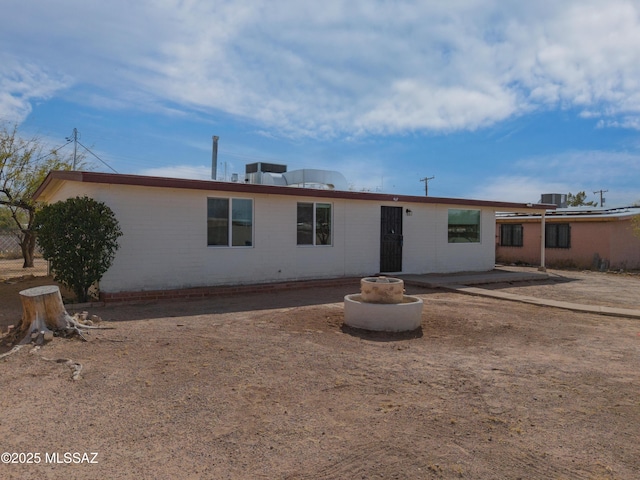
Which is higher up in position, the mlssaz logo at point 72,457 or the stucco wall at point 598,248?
the stucco wall at point 598,248

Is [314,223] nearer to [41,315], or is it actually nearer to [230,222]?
[230,222]

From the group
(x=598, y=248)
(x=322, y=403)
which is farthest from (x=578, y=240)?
(x=322, y=403)

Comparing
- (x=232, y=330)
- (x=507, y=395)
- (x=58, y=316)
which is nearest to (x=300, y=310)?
(x=232, y=330)

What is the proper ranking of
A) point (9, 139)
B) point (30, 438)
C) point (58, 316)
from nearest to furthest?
point (30, 438)
point (58, 316)
point (9, 139)

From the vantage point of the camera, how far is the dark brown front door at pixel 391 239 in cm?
1332

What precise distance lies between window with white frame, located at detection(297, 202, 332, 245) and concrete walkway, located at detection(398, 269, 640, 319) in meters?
2.59

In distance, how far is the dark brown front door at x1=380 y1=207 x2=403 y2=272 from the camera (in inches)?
524

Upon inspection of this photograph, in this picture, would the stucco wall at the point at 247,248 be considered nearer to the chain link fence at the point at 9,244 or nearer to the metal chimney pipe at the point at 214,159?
the metal chimney pipe at the point at 214,159

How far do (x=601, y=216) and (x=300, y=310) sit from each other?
16.2 metres

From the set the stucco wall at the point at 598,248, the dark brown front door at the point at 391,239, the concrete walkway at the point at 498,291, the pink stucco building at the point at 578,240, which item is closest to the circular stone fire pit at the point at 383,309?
the concrete walkway at the point at 498,291

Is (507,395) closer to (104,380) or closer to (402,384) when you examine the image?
(402,384)

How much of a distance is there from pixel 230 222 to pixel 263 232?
2.91 feet

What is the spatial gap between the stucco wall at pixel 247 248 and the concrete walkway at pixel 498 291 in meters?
1.19

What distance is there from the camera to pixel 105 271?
869 cm
